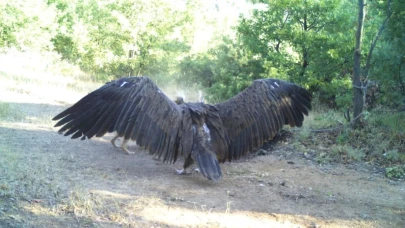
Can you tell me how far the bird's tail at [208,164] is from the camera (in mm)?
6406

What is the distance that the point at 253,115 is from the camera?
744 cm

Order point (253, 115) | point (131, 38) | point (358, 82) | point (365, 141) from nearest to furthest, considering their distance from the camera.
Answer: point (253, 115), point (365, 141), point (358, 82), point (131, 38)

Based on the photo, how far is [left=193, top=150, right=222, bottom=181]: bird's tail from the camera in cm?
641

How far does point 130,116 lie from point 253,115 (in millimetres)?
2290

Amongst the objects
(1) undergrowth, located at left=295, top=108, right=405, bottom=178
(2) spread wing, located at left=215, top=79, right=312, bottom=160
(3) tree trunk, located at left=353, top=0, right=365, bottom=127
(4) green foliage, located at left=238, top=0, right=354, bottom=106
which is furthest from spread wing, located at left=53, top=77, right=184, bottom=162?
(4) green foliage, located at left=238, top=0, right=354, bottom=106

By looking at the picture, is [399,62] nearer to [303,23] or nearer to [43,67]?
[303,23]

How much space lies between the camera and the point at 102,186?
19.4ft

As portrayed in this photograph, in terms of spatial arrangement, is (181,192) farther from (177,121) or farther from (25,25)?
(25,25)

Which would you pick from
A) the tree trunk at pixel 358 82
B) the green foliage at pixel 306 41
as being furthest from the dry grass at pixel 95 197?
the green foliage at pixel 306 41

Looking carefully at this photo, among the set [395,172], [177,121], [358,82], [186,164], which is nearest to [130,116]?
[177,121]

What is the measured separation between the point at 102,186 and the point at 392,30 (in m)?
7.30

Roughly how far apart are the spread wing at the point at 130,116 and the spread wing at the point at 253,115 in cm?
118

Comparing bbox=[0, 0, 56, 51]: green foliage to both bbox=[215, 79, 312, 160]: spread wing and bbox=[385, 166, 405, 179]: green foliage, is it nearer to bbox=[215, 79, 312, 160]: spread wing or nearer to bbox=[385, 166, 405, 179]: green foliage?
bbox=[215, 79, 312, 160]: spread wing

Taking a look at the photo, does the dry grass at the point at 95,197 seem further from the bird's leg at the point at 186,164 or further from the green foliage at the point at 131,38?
the green foliage at the point at 131,38
